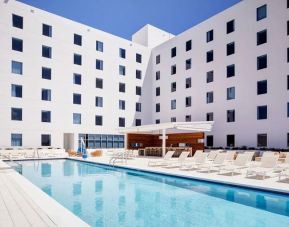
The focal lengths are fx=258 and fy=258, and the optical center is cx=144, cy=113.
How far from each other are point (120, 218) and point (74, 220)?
1.61 m

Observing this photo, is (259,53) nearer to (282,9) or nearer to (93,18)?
(282,9)

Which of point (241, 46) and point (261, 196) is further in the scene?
point (241, 46)

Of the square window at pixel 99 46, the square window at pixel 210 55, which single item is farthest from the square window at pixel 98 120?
the square window at pixel 210 55

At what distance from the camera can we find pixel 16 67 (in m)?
24.8

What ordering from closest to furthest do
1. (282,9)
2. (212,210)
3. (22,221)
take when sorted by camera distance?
(22,221)
(212,210)
(282,9)

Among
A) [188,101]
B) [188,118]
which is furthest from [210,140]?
[188,101]

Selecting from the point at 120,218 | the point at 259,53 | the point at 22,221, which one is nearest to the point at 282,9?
the point at 259,53

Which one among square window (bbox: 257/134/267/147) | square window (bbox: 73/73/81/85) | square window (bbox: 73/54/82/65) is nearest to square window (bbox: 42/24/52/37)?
square window (bbox: 73/54/82/65)

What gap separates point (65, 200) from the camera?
322 inches

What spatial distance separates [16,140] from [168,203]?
2062 centimetres

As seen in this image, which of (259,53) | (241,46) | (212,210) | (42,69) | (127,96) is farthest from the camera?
(127,96)

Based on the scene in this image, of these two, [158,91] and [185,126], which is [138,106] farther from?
[185,126]

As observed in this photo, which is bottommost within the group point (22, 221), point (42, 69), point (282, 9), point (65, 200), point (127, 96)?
point (65, 200)

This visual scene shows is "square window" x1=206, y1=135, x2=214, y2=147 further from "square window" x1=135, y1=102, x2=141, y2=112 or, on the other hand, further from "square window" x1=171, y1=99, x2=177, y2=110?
"square window" x1=135, y1=102, x2=141, y2=112
